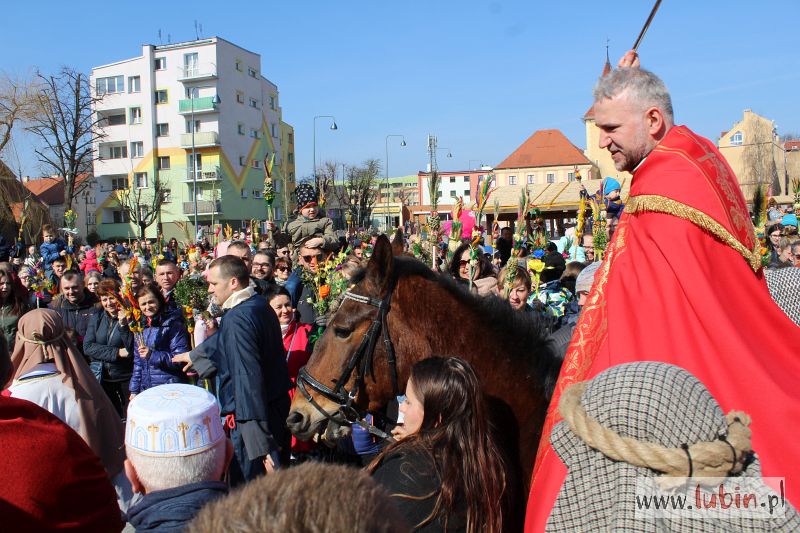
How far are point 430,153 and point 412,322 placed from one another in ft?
145

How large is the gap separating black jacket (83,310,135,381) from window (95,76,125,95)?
61.9m

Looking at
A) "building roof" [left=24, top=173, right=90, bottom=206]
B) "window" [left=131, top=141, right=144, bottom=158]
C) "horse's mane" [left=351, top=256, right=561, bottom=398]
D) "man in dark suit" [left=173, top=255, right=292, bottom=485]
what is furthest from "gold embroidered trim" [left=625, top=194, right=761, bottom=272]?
"building roof" [left=24, top=173, right=90, bottom=206]

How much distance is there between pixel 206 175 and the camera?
61.7 m

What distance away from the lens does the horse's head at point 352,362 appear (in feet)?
11.6

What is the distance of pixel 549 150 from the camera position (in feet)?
287

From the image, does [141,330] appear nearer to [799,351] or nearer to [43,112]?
[799,351]

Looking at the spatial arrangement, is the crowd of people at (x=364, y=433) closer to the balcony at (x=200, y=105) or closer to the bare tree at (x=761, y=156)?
the balcony at (x=200, y=105)

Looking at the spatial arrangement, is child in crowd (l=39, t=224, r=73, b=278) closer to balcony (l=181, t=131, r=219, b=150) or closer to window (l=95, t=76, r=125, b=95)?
balcony (l=181, t=131, r=219, b=150)

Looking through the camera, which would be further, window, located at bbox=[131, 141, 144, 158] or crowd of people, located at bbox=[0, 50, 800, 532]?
window, located at bbox=[131, 141, 144, 158]

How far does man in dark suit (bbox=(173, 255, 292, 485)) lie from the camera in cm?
506

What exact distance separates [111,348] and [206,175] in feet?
187

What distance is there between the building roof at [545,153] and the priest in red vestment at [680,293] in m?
84.8

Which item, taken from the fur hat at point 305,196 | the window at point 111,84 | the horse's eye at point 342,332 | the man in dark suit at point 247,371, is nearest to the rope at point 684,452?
the horse's eye at point 342,332

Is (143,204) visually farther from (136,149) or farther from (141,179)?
(136,149)
